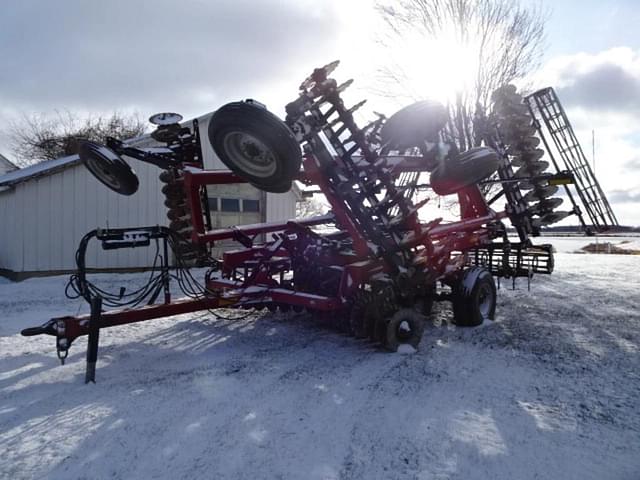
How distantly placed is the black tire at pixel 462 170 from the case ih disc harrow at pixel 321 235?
0.01 metres

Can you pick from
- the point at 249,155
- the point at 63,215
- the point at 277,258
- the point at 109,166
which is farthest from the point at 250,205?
the point at 249,155

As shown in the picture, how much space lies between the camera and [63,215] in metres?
11.7

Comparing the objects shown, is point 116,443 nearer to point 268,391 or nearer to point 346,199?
point 268,391

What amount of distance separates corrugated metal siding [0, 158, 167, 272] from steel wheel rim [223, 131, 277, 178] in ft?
30.6

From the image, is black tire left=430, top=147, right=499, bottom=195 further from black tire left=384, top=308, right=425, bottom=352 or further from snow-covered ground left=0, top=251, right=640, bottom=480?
snow-covered ground left=0, top=251, right=640, bottom=480

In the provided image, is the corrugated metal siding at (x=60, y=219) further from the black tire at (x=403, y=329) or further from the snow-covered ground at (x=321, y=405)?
the black tire at (x=403, y=329)

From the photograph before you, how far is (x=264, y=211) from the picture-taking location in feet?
47.8

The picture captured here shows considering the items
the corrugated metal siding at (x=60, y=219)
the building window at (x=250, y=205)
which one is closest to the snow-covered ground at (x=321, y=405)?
the corrugated metal siding at (x=60, y=219)

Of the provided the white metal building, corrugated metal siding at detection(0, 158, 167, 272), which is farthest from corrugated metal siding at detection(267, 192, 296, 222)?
corrugated metal siding at detection(0, 158, 167, 272)

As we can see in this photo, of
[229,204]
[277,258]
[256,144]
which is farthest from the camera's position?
[229,204]

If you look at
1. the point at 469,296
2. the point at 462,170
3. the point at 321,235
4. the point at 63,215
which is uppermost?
the point at 462,170

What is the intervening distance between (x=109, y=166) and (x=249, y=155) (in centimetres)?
179

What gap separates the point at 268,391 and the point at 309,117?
2.92 metres

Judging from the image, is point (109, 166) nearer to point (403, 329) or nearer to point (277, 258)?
point (277, 258)
